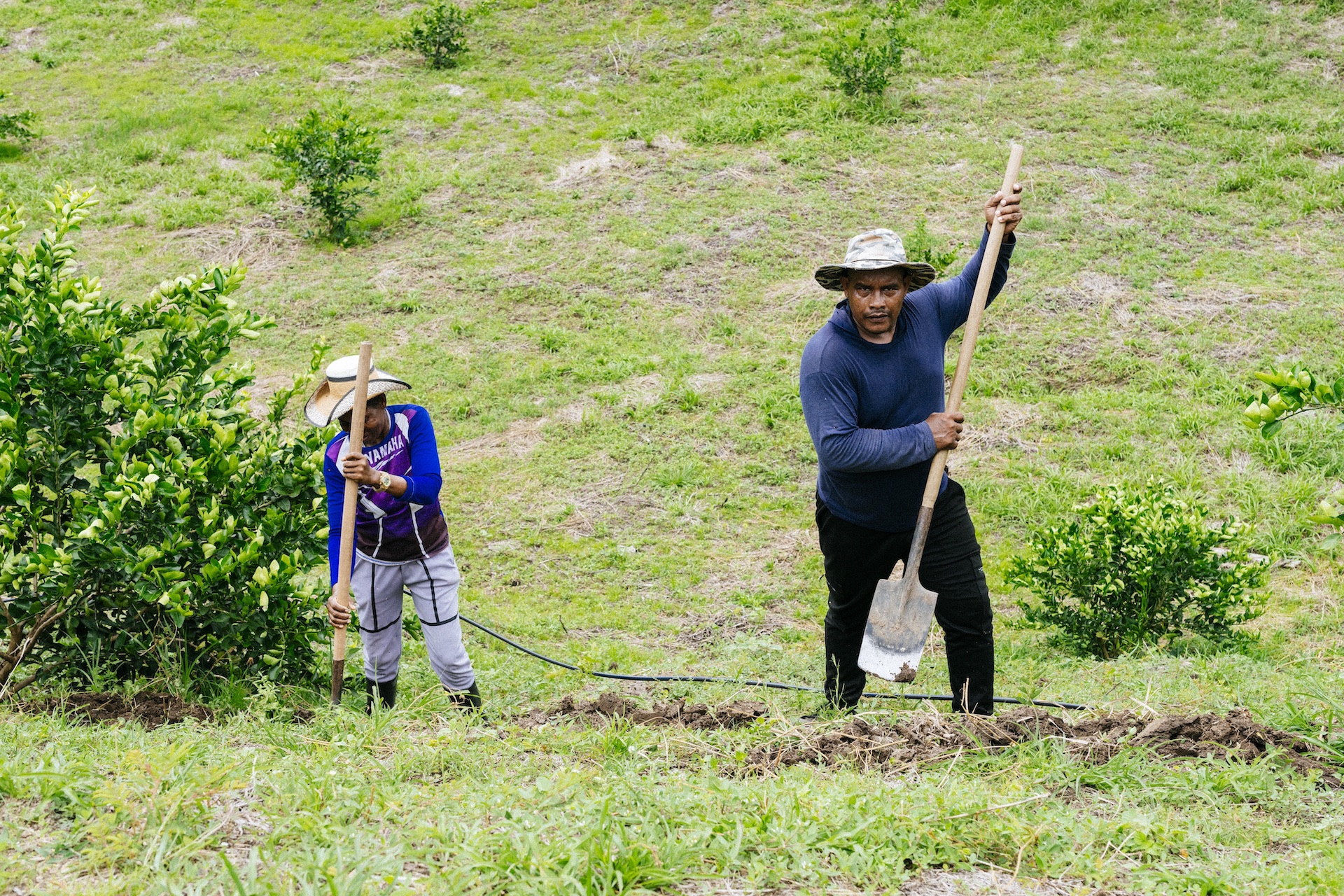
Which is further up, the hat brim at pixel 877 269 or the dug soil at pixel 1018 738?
the hat brim at pixel 877 269

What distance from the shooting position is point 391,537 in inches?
173

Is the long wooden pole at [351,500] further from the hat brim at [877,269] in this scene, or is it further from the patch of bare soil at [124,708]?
the hat brim at [877,269]

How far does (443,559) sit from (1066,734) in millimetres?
2418

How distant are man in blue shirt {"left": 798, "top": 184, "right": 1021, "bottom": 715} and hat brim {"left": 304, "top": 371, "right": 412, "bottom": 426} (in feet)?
5.29

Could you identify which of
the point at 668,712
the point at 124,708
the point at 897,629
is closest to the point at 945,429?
the point at 897,629

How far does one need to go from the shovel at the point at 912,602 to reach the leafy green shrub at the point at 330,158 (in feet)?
28.8

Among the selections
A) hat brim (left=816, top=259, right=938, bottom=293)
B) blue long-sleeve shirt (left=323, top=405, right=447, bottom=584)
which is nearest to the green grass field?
blue long-sleeve shirt (left=323, top=405, right=447, bottom=584)

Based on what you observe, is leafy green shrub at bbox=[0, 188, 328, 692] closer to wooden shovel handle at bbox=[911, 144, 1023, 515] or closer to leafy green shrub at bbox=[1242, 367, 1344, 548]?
wooden shovel handle at bbox=[911, 144, 1023, 515]

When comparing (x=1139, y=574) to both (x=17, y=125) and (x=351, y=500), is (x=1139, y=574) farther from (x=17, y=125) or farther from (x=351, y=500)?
(x=17, y=125)

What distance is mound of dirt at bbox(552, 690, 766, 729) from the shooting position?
4074 mm

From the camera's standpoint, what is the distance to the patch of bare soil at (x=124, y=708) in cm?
407

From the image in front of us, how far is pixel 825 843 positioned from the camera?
8.43 feet

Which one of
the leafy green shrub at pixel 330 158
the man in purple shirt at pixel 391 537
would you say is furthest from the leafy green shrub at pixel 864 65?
the man in purple shirt at pixel 391 537

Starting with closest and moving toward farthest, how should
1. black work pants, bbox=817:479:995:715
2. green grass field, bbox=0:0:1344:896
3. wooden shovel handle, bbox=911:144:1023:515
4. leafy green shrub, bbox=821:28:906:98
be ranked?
green grass field, bbox=0:0:1344:896 → wooden shovel handle, bbox=911:144:1023:515 → black work pants, bbox=817:479:995:715 → leafy green shrub, bbox=821:28:906:98
